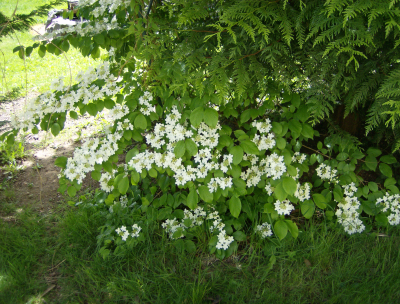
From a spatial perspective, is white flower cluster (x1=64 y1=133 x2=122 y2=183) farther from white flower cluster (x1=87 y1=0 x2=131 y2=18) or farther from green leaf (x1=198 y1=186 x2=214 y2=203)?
white flower cluster (x1=87 y1=0 x2=131 y2=18)

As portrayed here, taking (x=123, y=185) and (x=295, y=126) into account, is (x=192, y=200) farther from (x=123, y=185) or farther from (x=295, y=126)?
(x=295, y=126)

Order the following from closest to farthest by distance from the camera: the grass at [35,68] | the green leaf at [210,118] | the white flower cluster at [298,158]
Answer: the green leaf at [210,118] < the white flower cluster at [298,158] < the grass at [35,68]

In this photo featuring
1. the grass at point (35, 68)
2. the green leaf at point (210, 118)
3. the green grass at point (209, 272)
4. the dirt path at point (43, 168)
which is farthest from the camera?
the grass at point (35, 68)

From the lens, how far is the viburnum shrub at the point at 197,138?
188cm

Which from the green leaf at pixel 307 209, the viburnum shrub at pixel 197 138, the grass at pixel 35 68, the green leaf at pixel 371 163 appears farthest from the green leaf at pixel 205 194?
the grass at pixel 35 68

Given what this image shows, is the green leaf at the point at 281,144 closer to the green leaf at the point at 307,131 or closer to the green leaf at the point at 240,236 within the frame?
the green leaf at the point at 307,131

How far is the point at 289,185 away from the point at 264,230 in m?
0.46

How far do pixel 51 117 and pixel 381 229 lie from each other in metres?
2.51

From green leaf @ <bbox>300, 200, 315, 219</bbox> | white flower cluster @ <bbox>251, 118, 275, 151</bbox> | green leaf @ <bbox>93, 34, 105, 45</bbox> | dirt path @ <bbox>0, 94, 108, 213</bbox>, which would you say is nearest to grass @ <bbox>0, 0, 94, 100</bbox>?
dirt path @ <bbox>0, 94, 108, 213</bbox>

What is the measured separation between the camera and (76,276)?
205 centimetres

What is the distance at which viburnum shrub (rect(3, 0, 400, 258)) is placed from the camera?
1884 millimetres

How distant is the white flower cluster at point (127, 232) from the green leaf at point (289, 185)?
3.48 feet

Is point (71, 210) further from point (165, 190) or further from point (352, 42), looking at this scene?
point (352, 42)

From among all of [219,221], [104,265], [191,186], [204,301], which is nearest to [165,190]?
[191,186]
